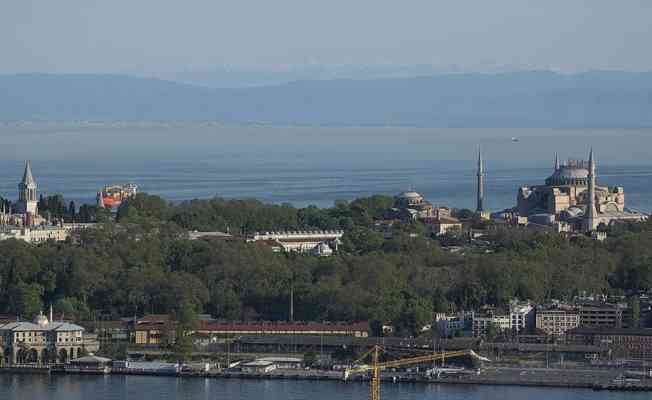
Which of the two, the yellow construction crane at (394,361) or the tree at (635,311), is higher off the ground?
the tree at (635,311)

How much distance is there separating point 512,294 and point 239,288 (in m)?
4.81

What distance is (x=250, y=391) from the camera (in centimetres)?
3222

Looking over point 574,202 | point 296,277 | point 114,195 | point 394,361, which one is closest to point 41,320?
point 296,277

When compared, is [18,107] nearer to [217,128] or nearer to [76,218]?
[217,128]

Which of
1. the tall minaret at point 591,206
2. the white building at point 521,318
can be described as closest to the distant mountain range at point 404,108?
the tall minaret at point 591,206

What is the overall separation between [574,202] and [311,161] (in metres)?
42.9

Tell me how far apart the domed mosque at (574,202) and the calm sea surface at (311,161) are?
7444 mm

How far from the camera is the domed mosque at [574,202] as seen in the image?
5488 cm

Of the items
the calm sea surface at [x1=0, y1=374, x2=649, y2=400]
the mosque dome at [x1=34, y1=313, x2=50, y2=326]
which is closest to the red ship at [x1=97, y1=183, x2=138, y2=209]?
the mosque dome at [x1=34, y1=313, x2=50, y2=326]

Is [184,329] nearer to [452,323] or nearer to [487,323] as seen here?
[452,323]

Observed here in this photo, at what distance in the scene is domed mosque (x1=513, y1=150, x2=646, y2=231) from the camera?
54875 mm

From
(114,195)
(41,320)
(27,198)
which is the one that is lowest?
(41,320)

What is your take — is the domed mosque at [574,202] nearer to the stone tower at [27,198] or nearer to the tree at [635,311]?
the stone tower at [27,198]

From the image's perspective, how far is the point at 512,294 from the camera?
4038 cm
